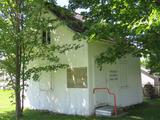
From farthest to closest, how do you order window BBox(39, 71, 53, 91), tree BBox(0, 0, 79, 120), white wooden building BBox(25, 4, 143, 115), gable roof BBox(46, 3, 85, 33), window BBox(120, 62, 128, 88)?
window BBox(120, 62, 128, 88) → window BBox(39, 71, 53, 91) → gable roof BBox(46, 3, 85, 33) → white wooden building BBox(25, 4, 143, 115) → tree BBox(0, 0, 79, 120)

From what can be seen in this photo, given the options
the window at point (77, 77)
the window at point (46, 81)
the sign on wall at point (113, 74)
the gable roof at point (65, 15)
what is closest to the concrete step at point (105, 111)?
the window at point (77, 77)

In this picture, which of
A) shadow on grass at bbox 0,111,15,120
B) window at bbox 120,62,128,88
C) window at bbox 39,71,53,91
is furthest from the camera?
window at bbox 120,62,128,88

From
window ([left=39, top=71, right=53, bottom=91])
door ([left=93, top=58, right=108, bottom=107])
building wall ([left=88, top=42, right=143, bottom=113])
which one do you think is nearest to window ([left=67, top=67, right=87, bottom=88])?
building wall ([left=88, top=42, right=143, bottom=113])

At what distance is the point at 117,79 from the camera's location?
16562 mm

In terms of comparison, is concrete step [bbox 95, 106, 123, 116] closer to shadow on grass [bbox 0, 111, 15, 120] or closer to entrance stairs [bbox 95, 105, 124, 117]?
entrance stairs [bbox 95, 105, 124, 117]

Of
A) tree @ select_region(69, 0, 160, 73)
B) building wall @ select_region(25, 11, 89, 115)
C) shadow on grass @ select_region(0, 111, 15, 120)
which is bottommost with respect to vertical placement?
shadow on grass @ select_region(0, 111, 15, 120)

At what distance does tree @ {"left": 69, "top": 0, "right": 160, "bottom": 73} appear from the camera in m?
10.6

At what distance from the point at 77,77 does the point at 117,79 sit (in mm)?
3080

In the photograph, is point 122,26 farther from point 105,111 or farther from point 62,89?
point 62,89

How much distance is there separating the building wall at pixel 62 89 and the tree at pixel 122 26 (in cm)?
198

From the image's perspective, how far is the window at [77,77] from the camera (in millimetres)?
14320

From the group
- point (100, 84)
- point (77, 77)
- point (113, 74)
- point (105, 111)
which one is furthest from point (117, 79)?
point (105, 111)

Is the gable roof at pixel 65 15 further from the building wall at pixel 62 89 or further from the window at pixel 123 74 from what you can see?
the window at pixel 123 74

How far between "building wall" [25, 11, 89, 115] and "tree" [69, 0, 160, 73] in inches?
77.9
